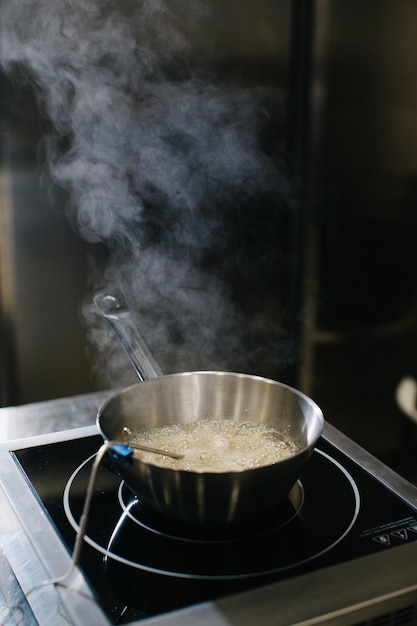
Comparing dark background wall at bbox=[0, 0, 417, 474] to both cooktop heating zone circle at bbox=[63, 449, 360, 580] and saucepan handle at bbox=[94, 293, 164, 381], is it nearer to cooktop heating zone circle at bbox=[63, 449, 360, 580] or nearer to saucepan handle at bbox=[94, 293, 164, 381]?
saucepan handle at bbox=[94, 293, 164, 381]

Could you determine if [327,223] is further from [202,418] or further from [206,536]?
[206,536]

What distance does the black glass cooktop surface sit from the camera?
688 millimetres

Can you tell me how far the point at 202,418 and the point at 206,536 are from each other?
0.24 meters

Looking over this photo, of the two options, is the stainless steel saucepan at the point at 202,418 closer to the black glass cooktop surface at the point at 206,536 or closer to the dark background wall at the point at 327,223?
the black glass cooktop surface at the point at 206,536

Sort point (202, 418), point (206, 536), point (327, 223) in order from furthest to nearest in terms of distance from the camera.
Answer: point (327, 223) → point (202, 418) → point (206, 536)

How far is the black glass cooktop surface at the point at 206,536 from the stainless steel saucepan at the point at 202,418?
35 mm

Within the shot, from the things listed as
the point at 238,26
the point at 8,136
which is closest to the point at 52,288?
the point at 8,136

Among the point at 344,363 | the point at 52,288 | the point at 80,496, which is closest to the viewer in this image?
the point at 80,496

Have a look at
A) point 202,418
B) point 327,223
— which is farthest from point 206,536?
point 327,223

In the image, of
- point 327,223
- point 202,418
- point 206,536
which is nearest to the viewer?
point 206,536

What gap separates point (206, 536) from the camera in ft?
2.52

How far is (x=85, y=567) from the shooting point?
713 mm

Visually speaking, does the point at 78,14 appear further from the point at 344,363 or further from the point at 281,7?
the point at 344,363

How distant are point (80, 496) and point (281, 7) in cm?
189
